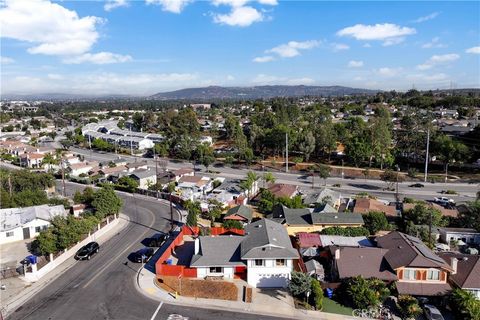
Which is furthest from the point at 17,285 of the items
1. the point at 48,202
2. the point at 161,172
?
the point at 161,172

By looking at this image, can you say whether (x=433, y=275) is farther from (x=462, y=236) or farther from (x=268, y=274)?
(x=462, y=236)

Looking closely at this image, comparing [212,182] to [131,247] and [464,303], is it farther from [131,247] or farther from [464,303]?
[464,303]

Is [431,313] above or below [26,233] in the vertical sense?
below

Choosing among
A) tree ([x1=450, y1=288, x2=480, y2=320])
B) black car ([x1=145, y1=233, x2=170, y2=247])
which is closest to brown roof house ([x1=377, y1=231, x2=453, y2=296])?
tree ([x1=450, y1=288, x2=480, y2=320])

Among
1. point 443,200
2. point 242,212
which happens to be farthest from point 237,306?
point 443,200

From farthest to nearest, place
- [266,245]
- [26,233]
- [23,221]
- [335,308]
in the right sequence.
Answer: [23,221] < [26,233] < [266,245] < [335,308]

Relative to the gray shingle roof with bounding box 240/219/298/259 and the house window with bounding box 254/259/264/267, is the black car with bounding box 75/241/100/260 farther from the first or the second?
the house window with bounding box 254/259/264/267
